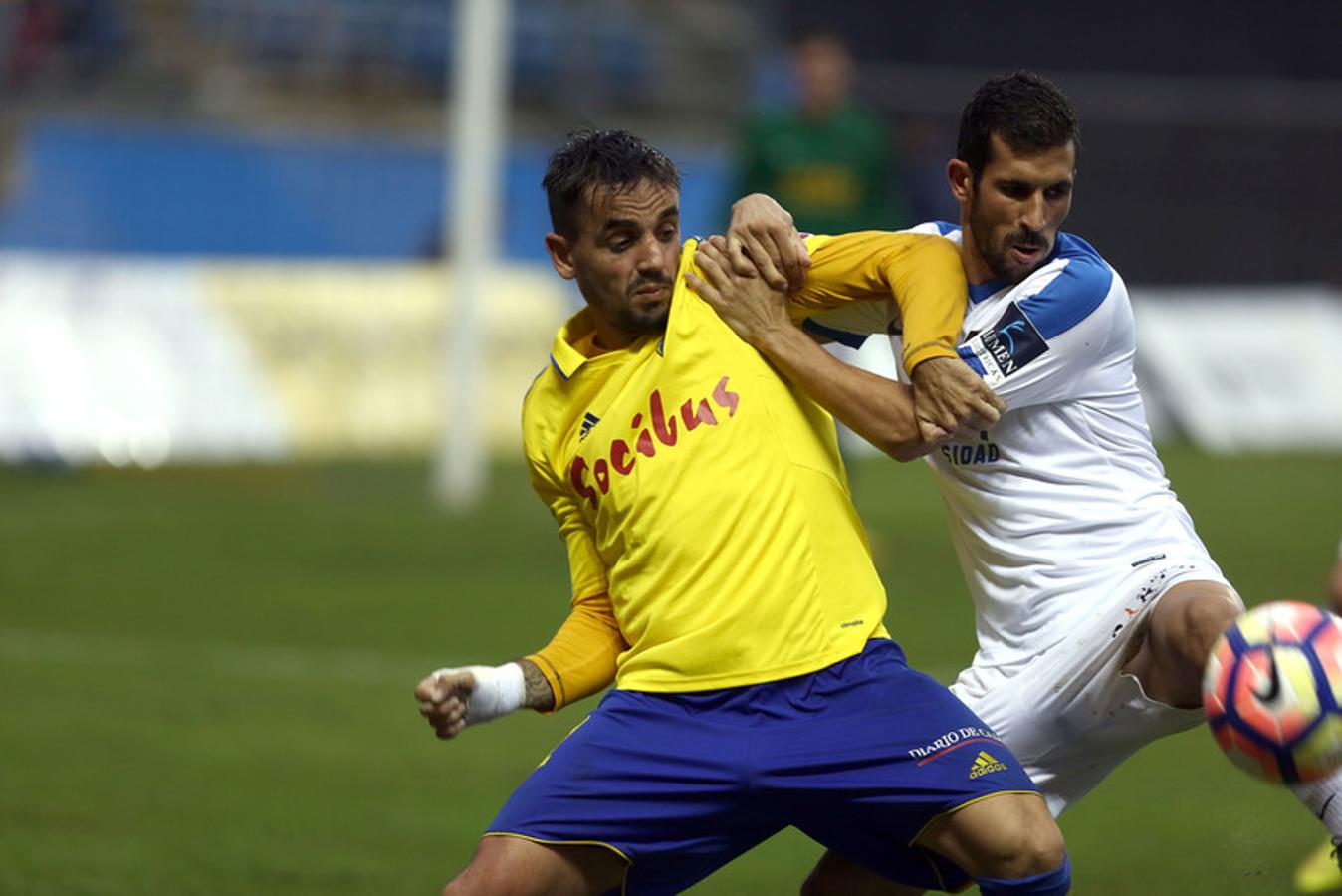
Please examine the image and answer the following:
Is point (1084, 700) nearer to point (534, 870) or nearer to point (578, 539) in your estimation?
point (578, 539)

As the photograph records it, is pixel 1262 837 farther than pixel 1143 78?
No

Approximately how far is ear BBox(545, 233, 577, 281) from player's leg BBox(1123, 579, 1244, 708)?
1407 millimetres

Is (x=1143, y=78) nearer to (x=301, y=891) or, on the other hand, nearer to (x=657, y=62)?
(x=657, y=62)

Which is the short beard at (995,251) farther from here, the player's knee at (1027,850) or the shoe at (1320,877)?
the shoe at (1320,877)

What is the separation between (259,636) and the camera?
10.4 m

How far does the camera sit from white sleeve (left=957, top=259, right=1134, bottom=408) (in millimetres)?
4441

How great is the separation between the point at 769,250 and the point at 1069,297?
64cm

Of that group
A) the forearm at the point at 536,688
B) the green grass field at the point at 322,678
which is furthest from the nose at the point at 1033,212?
the green grass field at the point at 322,678

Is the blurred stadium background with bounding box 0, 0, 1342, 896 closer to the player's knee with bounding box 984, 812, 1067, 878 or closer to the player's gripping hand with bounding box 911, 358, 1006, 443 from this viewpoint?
the player's knee with bounding box 984, 812, 1067, 878

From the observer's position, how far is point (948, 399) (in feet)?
14.1

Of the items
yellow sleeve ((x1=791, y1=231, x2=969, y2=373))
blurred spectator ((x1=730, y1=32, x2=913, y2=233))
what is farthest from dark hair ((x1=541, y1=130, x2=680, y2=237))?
blurred spectator ((x1=730, y1=32, x2=913, y2=233))

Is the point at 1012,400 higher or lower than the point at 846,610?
higher

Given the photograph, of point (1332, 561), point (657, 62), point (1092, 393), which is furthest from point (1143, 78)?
point (1092, 393)

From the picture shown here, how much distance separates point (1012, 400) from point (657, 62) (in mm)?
19508
